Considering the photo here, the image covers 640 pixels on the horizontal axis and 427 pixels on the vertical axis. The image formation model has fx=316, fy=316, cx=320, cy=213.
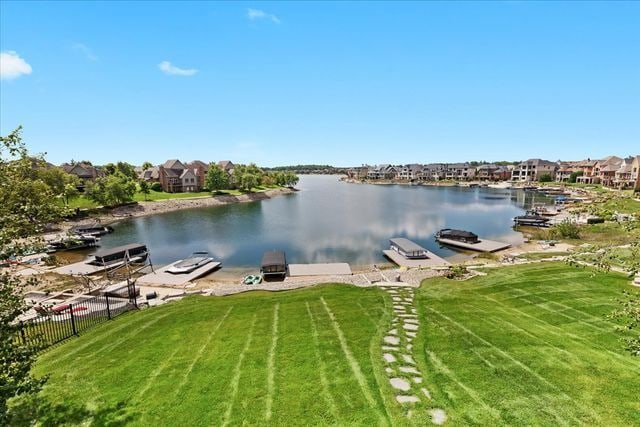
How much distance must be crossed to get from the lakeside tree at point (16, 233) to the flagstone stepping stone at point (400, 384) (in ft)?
27.0

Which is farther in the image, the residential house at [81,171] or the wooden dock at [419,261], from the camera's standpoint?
the residential house at [81,171]

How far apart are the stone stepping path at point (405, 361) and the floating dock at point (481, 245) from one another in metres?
28.6

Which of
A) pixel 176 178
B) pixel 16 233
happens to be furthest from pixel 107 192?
pixel 16 233

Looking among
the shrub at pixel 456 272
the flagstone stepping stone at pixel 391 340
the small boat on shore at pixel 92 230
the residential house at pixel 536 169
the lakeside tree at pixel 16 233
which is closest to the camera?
the lakeside tree at pixel 16 233

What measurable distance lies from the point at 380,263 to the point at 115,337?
2691 cm

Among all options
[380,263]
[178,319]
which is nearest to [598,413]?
[178,319]

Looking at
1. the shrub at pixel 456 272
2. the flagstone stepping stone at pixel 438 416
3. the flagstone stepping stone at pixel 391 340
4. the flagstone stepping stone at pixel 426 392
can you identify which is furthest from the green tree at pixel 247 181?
the flagstone stepping stone at pixel 438 416

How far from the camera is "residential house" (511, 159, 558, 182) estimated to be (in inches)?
5871

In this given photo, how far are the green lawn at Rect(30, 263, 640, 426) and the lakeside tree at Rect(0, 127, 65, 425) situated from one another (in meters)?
2.69

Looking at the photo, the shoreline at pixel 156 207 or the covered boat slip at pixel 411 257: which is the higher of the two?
the shoreline at pixel 156 207

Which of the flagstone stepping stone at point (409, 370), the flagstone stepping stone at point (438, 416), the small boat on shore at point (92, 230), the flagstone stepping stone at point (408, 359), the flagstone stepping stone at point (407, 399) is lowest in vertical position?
the small boat on shore at point (92, 230)

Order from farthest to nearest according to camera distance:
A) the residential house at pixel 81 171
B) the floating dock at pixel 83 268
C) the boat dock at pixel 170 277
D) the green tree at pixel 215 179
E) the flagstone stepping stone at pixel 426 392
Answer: the green tree at pixel 215 179 < the residential house at pixel 81 171 < the floating dock at pixel 83 268 < the boat dock at pixel 170 277 < the flagstone stepping stone at pixel 426 392

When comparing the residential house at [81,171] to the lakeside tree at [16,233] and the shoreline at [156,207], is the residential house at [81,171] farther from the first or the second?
the lakeside tree at [16,233]

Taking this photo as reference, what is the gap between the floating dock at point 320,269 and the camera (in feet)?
102
